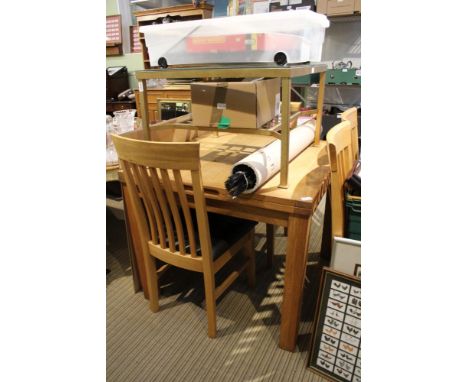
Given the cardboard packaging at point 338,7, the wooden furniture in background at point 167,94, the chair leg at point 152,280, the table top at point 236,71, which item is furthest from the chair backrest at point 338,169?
the wooden furniture in background at point 167,94

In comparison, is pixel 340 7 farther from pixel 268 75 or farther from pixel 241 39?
pixel 268 75

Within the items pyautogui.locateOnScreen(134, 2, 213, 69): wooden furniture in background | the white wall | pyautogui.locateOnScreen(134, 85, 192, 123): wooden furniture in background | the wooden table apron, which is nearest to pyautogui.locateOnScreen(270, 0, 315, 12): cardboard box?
the white wall

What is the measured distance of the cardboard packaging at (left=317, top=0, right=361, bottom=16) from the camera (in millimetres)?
3140

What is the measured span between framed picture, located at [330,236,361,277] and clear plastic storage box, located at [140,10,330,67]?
2.33 ft

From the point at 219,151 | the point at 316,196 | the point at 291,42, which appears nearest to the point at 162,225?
the point at 219,151

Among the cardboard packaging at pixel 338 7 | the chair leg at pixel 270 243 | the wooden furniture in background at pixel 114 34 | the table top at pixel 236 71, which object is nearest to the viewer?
the table top at pixel 236 71

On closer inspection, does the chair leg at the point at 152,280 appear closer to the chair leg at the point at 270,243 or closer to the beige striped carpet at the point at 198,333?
the beige striped carpet at the point at 198,333

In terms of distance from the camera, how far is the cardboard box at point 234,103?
1409mm

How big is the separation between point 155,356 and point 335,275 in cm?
90

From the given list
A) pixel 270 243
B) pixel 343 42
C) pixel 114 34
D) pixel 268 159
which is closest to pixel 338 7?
pixel 343 42

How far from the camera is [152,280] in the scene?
157cm

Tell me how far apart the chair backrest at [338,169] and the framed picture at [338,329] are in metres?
0.20

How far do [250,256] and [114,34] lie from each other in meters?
4.50

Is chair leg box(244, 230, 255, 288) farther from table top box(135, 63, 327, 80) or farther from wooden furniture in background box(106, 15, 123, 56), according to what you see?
wooden furniture in background box(106, 15, 123, 56)
